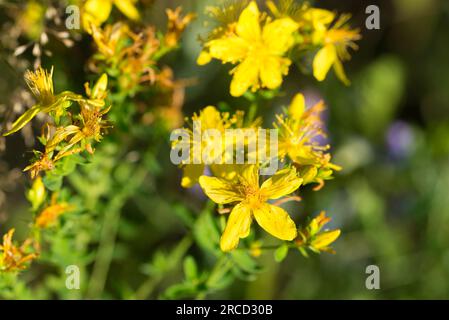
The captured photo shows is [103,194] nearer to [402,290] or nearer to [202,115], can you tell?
[202,115]

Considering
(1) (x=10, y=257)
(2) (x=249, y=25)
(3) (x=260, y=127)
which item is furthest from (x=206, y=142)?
(1) (x=10, y=257)

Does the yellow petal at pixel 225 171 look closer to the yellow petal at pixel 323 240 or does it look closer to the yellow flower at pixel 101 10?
the yellow petal at pixel 323 240

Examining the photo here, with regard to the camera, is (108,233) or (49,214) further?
(108,233)

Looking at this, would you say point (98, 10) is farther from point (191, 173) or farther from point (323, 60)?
point (323, 60)

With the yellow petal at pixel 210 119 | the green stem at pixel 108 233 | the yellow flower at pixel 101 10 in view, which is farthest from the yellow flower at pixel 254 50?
the green stem at pixel 108 233

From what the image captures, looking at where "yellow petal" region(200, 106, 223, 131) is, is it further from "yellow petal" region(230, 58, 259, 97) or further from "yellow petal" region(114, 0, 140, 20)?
"yellow petal" region(114, 0, 140, 20)

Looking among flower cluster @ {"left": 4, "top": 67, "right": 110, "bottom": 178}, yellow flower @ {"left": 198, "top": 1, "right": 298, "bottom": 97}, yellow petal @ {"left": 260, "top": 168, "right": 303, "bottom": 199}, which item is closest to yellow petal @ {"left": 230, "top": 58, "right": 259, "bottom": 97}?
yellow flower @ {"left": 198, "top": 1, "right": 298, "bottom": 97}
